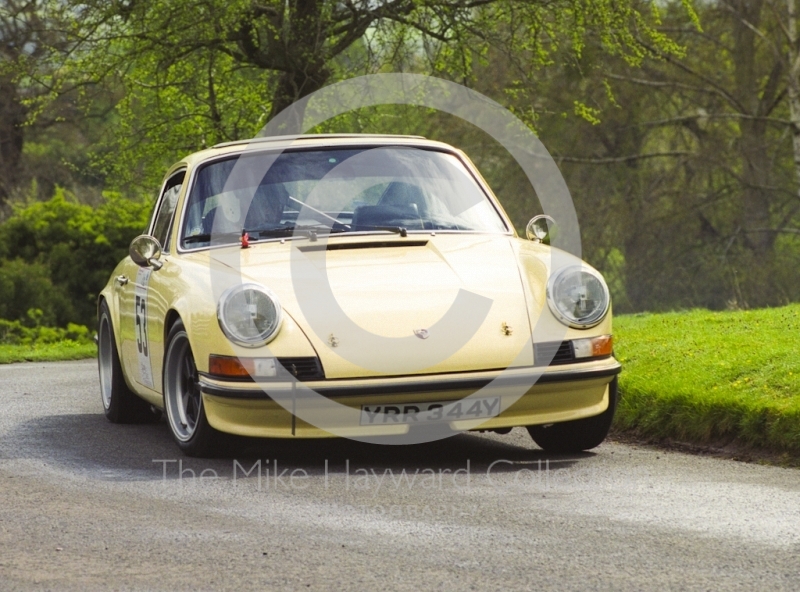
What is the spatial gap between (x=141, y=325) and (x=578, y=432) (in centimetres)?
254

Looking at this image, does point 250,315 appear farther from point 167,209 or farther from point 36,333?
point 36,333

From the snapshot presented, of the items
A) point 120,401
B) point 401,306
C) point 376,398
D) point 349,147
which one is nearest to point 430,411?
point 376,398

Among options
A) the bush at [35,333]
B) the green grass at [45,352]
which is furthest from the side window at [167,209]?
the bush at [35,333]

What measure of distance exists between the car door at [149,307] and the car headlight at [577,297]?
6.55 ft

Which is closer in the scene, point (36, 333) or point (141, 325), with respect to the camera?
point (141, 325)

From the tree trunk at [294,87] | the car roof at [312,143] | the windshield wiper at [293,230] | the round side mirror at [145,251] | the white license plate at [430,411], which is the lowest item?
the white license plate at [430,411]

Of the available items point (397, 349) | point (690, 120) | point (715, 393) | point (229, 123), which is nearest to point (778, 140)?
point (690, 120)

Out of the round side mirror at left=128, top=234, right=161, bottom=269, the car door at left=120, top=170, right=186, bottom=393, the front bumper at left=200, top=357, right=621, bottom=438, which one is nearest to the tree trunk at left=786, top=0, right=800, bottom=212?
the car door at left=120, top=170, right=186, bottom=393

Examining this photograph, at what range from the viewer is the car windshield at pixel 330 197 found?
23.1ft

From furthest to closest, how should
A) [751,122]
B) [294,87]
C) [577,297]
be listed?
[751,122] < [294,87] < [577,297]

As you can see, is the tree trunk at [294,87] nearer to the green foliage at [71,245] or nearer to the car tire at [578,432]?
the green foliage at [71,245]

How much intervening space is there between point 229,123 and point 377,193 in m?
11.9

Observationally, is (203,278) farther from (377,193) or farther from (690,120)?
(690,120)

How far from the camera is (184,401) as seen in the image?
6.69m
